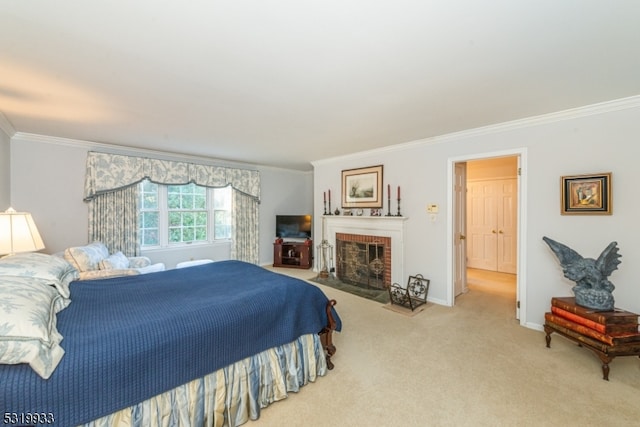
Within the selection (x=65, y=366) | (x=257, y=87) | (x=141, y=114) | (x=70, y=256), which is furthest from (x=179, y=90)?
(x=70, y=256)

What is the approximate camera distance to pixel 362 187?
4871 millimetres

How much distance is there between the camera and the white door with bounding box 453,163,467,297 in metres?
3.98

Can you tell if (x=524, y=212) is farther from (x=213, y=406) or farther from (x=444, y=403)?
(x=213, y=406)

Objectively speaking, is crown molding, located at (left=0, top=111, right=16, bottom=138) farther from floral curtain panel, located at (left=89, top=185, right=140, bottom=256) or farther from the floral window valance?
floral curtain panel, located at (left=89, top=185, right=140, bottom=256)

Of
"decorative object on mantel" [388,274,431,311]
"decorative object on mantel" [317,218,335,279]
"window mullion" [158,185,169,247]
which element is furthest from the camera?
"decorative object on mantel" [317,218,335,279]

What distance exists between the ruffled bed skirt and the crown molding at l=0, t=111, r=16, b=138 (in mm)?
3579

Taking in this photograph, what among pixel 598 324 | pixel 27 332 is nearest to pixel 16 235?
pixel 27 332

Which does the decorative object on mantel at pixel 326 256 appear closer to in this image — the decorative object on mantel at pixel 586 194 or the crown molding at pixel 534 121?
the crown molding at pixel 534 121

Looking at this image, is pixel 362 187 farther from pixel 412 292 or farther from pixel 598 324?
pixel 598 324

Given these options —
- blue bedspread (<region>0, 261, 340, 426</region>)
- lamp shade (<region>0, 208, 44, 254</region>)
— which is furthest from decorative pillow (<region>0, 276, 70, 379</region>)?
lamp shade (<region>0, 208, 44, 254</region>)

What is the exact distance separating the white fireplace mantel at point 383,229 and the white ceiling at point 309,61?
171 centimetres

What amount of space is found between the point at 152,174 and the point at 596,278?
233 inches

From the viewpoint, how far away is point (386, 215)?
451 centimetres

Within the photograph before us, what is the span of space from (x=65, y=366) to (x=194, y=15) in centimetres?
180
